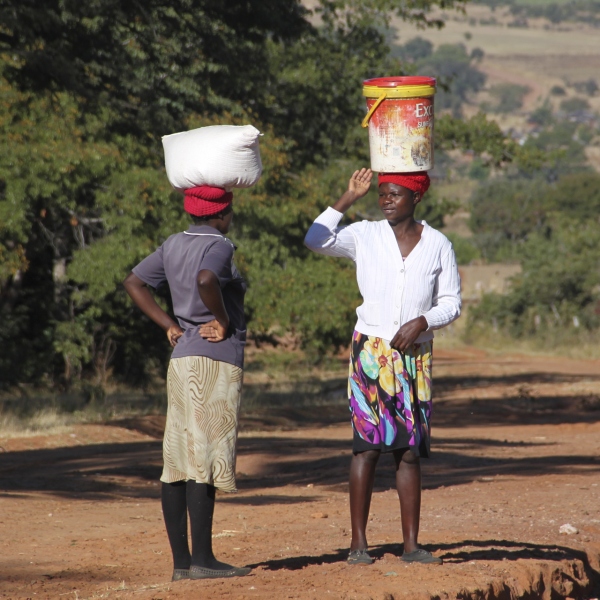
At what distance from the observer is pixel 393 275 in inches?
191

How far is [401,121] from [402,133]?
52 mm

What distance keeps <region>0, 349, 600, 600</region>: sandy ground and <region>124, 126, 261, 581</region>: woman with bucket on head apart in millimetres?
381

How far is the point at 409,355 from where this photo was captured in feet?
15.9

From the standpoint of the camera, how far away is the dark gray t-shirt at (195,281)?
464 cm

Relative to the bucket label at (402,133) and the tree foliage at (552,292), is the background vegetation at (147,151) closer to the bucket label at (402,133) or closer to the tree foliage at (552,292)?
the bucket label at (402,133)

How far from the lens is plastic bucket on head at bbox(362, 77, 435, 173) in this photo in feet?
15.7

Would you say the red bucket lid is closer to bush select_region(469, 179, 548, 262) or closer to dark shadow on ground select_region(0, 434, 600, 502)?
dark shadow on ground select_region(0, 434, 600, 502)

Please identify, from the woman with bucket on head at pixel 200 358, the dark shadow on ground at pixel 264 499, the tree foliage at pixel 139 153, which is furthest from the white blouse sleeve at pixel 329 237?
the tree foliage at pixel 139 153

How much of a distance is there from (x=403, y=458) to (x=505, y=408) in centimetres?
1283

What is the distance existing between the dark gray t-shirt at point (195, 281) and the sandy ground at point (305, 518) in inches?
40.2

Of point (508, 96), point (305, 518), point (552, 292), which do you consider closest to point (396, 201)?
point (305, 518)

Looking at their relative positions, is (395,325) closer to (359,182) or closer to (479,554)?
(359,182)

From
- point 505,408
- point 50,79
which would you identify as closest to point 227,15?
point 50,79

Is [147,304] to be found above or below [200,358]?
above
